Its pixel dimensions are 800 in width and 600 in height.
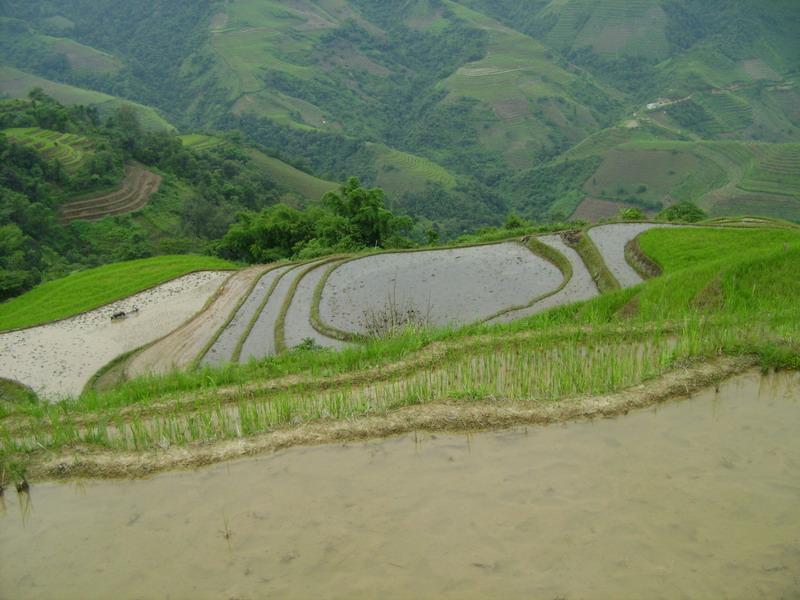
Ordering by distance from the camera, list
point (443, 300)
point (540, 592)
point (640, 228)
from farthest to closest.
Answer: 1. point (640, 228)
2. point (443, 300)
3. point (540, 592)

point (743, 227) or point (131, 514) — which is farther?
point (743, 227)

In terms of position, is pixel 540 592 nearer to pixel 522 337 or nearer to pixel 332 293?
pixel 522 337

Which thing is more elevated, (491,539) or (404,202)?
(404,202)

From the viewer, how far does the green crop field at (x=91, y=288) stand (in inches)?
730

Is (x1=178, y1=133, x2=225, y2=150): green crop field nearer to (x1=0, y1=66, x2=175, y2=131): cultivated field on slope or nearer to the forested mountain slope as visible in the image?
the forested mountain slope

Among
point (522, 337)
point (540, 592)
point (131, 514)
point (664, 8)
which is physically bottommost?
point (540, 592)

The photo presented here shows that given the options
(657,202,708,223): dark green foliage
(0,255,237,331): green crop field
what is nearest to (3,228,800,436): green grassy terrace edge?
(0,255,237,331): green crop field

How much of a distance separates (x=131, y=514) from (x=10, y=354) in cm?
1297

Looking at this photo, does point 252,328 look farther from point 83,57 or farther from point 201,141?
point 83,57

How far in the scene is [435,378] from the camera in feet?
24.0

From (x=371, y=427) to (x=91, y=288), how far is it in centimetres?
1769

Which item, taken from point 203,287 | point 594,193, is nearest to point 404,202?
point 594,193

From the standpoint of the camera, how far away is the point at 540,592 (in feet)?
12.8

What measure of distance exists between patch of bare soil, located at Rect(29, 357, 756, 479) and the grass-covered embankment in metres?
0.02
